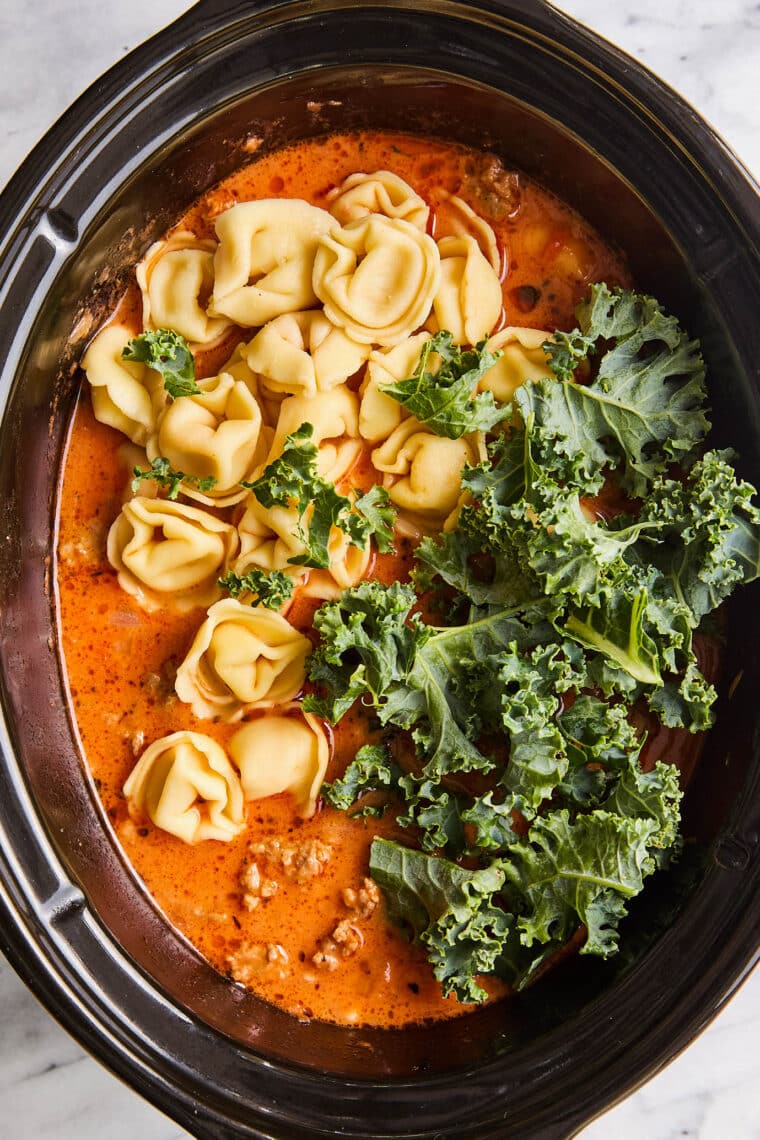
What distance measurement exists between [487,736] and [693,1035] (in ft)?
3.17

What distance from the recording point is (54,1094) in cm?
322

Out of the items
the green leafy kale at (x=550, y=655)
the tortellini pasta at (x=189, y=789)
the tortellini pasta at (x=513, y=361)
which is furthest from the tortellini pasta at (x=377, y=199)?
the tortellini pasta at (x=189, y=789)

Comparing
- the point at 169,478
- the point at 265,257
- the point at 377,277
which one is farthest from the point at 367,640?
the point at 265,257

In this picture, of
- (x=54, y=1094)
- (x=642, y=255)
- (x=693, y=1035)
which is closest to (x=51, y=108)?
(x=642, y=255)

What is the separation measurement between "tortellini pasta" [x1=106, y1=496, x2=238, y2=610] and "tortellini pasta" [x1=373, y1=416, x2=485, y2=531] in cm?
54

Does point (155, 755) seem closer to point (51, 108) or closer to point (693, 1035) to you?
point (693, 1035)

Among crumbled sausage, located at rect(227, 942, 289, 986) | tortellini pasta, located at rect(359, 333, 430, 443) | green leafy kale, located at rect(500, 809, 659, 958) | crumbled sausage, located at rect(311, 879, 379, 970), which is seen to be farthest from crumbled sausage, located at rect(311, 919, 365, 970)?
tortellini pasta, located at rect(359, 333, 430, 443)

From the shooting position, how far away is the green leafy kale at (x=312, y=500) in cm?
282

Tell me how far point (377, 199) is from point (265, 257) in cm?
40

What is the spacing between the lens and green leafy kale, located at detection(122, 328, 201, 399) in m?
2.97

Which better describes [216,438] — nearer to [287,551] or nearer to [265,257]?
[287,551]

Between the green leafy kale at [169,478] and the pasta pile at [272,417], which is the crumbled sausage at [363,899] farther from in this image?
the green leafy kale at [169,478]

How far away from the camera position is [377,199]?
10.4 ft

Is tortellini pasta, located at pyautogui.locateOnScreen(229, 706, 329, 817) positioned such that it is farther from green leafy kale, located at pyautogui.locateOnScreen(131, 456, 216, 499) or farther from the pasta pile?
green leafy kale, located at pyautogui.locateOnScreen(131, 456, 216, 499)
